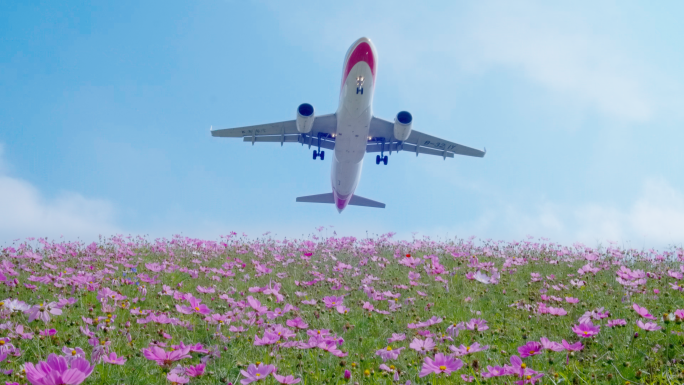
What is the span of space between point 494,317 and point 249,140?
20380mm

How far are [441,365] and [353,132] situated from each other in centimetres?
1864

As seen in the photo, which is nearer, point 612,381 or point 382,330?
point 612,381

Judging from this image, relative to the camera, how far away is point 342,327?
480 centimetres

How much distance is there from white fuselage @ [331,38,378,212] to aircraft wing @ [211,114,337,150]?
1.86 metres

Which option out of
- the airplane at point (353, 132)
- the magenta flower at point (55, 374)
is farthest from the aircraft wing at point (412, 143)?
the magenta flower at point (55, 374)

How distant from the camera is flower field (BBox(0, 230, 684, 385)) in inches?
114

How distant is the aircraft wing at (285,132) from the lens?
75.4ft

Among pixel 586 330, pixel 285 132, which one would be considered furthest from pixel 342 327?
pixel 285 132

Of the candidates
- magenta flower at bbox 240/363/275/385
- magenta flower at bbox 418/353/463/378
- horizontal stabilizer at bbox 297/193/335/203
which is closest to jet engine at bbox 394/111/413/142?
horizontal stabilizer at bbox 297/193/335/203

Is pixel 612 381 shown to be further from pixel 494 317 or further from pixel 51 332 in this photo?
pixel 51 332

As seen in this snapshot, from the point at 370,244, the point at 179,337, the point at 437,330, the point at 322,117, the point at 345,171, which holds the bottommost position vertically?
the point at 179,337

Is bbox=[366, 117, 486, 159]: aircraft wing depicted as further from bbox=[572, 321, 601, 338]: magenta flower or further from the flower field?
bbox=[572, 321, 601, 338]: magenta flower

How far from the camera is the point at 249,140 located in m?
24.0

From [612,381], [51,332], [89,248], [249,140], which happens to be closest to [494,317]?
[612,381]
